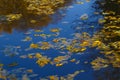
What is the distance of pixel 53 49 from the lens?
39.2 ft

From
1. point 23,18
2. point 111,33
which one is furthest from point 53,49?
point 23,18

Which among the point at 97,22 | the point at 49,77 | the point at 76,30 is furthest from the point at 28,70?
the point at 97,22

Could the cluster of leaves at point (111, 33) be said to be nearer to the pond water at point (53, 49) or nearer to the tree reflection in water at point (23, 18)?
the pond water at point (53, 49)

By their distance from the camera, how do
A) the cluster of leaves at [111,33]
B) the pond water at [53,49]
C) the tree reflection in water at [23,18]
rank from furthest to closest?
the tree reflection in water at [23,18], the cluster of leaves at [111,33], the pond water at [53,49]

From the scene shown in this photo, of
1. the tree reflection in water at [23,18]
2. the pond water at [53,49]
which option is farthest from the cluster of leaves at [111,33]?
the tree reflection in water at [23,18]

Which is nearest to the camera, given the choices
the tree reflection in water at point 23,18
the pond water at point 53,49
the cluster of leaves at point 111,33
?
the pond water at point 53,49

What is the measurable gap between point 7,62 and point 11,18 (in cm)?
530

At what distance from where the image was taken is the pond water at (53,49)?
10.2 meters

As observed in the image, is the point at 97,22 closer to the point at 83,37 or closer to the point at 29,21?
the point at 83,37

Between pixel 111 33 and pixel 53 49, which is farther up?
pixel 111 33

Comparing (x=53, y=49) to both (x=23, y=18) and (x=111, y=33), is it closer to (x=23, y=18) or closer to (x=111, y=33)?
(x=111, y=33)

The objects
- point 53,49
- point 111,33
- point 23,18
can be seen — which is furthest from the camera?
point 23,18

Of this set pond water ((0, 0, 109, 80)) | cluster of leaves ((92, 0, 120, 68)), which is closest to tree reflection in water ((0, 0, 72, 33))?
pond water ((0, 0, 109, 80))

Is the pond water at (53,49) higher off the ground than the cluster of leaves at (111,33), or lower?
lower
